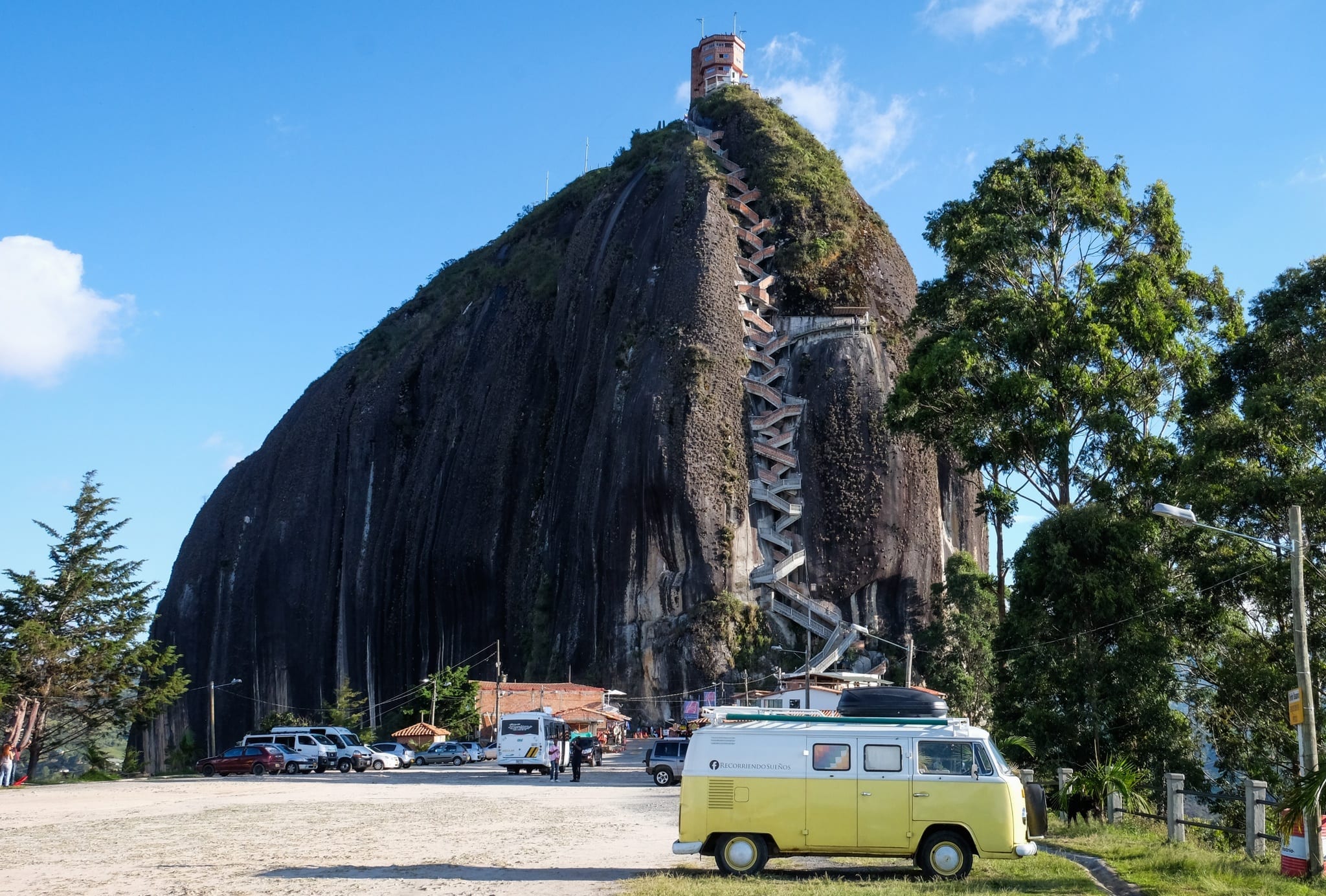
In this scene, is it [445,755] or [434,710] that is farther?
[434,710]

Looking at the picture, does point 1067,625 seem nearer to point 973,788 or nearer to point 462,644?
point 973,788

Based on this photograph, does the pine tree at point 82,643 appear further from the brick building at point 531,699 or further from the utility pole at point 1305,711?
the utility pole at point 1305,711

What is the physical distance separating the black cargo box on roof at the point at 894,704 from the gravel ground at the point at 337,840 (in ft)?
11.7

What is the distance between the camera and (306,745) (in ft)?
161

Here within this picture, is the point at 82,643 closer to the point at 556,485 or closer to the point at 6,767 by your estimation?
the point at 6,767

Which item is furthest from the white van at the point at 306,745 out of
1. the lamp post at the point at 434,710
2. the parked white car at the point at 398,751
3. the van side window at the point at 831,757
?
the van side window at the point at 831,757

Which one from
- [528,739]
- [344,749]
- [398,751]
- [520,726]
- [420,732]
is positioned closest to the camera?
[528,739]

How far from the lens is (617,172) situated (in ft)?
305

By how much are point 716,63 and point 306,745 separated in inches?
3381

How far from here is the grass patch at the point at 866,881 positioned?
14.0m

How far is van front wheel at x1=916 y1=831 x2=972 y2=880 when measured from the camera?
1605cm

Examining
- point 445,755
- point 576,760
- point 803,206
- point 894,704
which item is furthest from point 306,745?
point 803,206

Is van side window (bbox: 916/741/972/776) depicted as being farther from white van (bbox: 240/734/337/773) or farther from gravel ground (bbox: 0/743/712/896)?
white van (bbox: 240/734/337/773)

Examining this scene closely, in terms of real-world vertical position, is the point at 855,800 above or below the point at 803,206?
below
